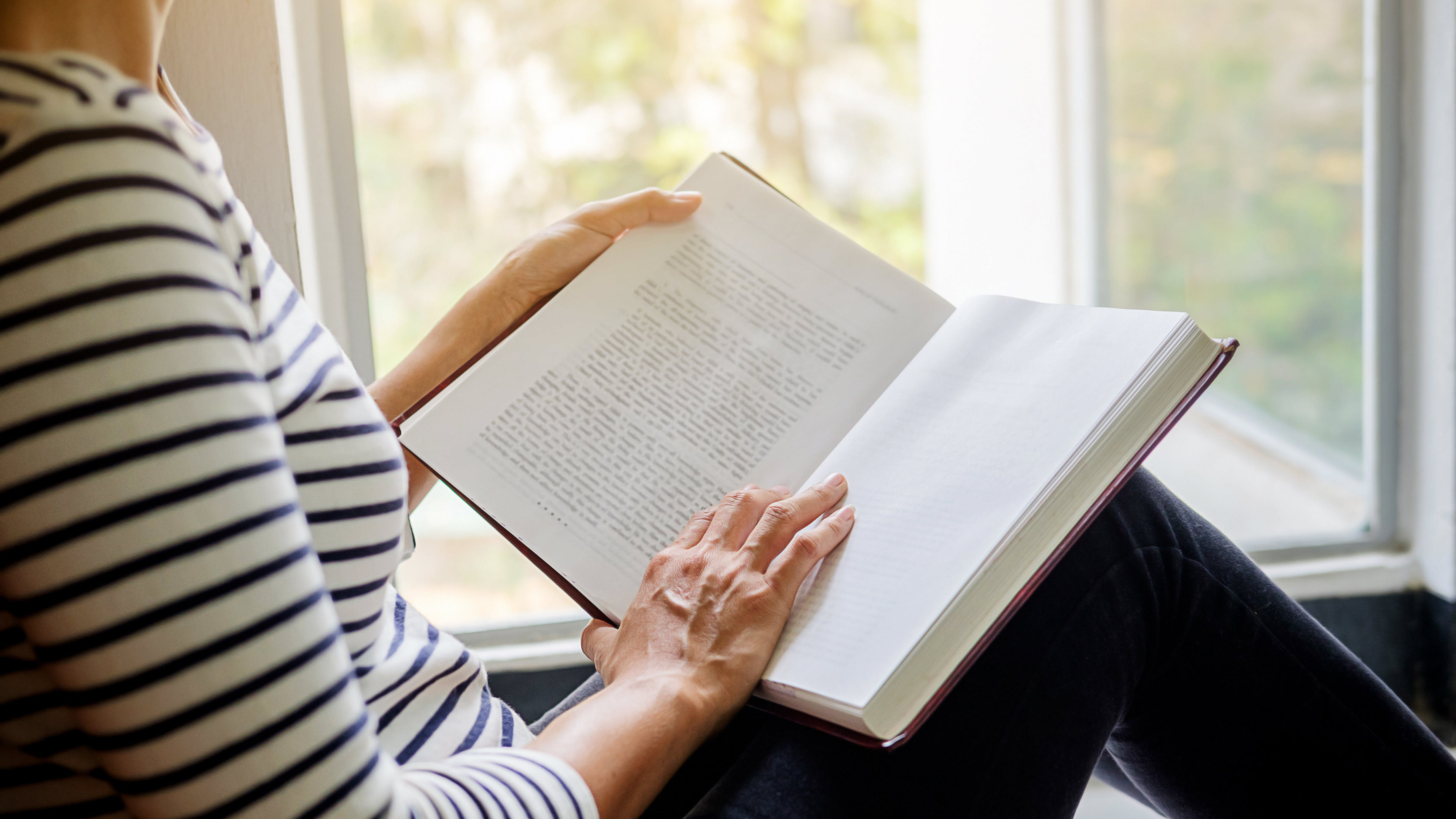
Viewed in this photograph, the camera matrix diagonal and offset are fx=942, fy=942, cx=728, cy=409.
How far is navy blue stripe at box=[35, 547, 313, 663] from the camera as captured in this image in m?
0.30

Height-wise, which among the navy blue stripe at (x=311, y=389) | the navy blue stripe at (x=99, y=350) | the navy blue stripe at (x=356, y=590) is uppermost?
the navy blue stripe at (x=99, y=350)

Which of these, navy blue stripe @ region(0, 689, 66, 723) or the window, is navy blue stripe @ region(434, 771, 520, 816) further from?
the window

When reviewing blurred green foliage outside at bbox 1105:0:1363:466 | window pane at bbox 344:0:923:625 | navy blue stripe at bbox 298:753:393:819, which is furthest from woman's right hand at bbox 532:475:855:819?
window pane at bbox 344:0:923:625

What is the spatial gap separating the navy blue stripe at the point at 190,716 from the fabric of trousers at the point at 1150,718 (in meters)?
0.23

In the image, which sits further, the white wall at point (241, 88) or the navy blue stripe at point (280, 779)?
the white wall at point (241, 88)

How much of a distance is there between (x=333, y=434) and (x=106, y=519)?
125mm

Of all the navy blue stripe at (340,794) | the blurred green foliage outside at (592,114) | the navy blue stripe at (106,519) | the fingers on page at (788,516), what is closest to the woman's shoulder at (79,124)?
the navy blue stripe at (106,519)

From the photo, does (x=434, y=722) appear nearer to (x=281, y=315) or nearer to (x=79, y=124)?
(x=281, y=315)

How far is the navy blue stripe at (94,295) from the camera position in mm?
302

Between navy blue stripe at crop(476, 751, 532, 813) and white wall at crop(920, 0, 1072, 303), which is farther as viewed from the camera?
white wall at crop(920, 0, 1072, 303)

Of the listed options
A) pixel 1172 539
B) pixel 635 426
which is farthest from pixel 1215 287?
pixel 635 426

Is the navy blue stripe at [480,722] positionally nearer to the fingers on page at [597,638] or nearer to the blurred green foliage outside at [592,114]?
the fingers on page at [597,638]

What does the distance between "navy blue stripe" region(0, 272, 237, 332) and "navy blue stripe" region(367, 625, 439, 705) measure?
0.24 metres

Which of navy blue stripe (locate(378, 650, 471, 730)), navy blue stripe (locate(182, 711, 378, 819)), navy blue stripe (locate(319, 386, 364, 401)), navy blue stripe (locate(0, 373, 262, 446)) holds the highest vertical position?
navy blue stripe (locate(0, 373, 262, 446))
